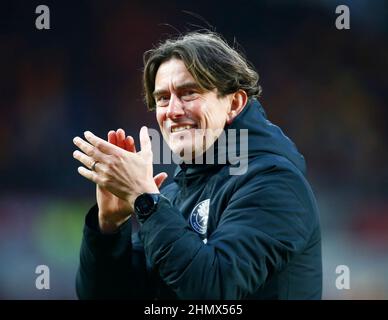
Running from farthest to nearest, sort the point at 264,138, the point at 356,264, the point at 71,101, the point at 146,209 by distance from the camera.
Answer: the point at 71,101 → the point at 356,264 → the point at 264,138 → the point at 146,209

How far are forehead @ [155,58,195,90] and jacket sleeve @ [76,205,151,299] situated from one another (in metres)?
0.46

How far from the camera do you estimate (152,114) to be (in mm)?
5930

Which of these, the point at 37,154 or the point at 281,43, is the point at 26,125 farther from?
the point at 281,43

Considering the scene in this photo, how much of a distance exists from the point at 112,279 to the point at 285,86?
4.12 m

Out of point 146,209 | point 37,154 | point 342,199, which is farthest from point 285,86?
point 146,209

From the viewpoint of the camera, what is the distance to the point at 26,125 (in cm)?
582

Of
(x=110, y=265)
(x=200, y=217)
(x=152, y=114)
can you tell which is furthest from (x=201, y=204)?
(x=152, y=114)

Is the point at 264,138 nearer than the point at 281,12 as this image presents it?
Yes

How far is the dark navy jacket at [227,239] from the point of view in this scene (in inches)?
70.0

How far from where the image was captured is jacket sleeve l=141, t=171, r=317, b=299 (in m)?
1.77

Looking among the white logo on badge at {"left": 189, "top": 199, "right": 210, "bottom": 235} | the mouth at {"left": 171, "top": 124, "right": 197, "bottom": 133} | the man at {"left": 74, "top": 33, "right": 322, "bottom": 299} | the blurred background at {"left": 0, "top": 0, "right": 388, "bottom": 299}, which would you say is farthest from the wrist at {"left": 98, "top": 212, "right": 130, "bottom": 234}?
the blurred background at {"left": 0, "top": 0, "right": 388, "bottom": 299}

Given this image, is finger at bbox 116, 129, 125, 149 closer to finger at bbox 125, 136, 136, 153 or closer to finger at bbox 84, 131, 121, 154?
finger at bbox 125, 136, 136, 153

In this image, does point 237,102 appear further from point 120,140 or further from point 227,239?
point 227,239

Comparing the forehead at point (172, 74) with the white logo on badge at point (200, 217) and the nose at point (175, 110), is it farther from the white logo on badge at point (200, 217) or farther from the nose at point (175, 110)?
the white logo on badge at point (200, 217)
